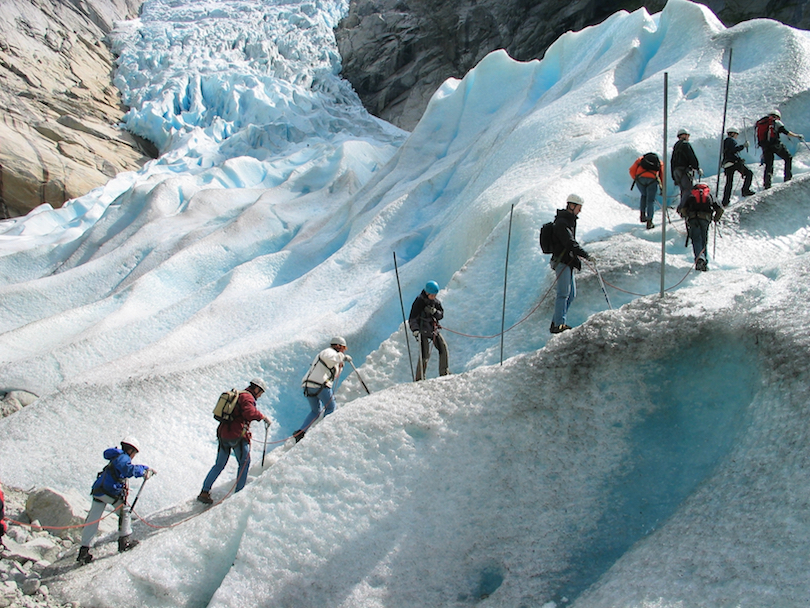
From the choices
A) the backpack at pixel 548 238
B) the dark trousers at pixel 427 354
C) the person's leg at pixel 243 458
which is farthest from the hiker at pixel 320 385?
the backpack at pixel 548 238

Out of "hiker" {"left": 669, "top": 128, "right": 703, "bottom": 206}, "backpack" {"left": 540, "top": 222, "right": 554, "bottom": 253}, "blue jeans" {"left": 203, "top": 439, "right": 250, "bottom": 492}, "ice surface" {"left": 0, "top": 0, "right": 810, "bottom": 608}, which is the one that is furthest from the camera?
"hiker" {"left": 669, "top": 128, "right": 703, "bottom": 206}

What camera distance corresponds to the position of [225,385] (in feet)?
31.3

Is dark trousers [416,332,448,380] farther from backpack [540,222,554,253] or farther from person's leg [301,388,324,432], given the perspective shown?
backpack [540,222,554,253]

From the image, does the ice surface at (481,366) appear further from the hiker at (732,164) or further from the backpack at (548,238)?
→ the backpack at (548,238)

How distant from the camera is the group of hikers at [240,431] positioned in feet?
20.3

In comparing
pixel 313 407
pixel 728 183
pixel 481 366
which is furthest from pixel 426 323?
pixel 728 183

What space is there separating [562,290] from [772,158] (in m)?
4.78

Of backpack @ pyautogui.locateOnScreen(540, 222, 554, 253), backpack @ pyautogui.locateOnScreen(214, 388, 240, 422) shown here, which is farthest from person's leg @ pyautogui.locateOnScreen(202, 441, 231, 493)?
backpack @ pyautogui.locateOnScreen(540, 222, 554, 253)

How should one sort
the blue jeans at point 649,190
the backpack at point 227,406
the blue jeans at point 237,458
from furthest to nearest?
the blue jeans at point 649,190 < the blue jeans at point 237,458 < the backpack at point 227,406

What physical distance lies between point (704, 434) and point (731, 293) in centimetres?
149

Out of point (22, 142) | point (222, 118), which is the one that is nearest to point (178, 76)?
point (222, 118)

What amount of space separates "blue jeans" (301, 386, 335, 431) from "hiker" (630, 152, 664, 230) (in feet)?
15.3

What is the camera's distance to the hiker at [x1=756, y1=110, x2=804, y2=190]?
8812mm

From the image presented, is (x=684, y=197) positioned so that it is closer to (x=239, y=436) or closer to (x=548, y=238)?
(x=548, y=238)
